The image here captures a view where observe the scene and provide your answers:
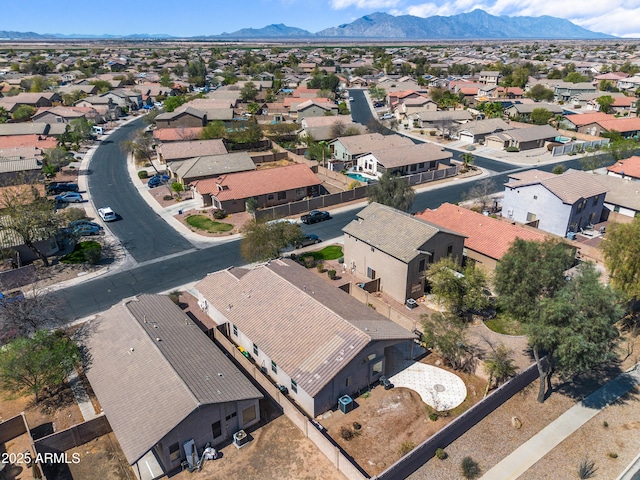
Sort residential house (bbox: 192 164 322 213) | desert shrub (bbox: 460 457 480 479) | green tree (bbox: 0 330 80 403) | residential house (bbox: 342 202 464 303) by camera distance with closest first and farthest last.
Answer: desert shrub (bbox: 460 457 480 479)
green tree (bbox: 0 330 80 403)
residential house (bbox: 342 202 464 303)
residential house (bbox: 192 164 322 213)

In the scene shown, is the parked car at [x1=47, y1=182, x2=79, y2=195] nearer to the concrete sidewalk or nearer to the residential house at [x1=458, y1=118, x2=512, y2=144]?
the concrete sidewalk

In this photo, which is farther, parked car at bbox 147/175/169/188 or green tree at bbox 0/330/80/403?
parked car at bbox 147/175/169/188

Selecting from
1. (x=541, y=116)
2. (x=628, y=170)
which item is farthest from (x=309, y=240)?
(x=541, y=116)

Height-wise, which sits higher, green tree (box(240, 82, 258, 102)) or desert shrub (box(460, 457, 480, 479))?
green tree (box(240, 82, 258, 102))

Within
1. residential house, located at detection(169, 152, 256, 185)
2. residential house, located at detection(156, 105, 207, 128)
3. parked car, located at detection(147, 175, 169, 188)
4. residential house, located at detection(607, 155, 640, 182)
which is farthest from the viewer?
residential house, located at detection(156, 105, 207, 128)

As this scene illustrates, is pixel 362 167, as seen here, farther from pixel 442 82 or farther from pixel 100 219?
pixel 442 82

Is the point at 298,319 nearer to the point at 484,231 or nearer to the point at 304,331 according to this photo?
the point at 304,331

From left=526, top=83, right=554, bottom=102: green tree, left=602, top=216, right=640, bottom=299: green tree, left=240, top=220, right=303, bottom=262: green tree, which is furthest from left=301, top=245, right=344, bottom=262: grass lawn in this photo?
left=526, top=83, right=554, bottom=102: green tree
